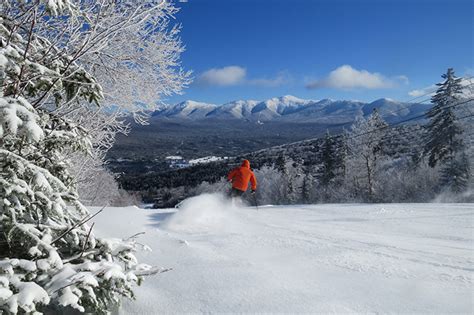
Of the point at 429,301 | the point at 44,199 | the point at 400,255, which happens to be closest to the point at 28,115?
the point at 44,199

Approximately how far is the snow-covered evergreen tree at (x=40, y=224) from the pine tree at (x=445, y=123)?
1334 inches

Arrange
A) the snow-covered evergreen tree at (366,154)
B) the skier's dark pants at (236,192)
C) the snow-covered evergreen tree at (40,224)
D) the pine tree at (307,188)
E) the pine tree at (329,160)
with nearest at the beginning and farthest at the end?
1. the snow-covered evergreen tree at (40,224)
2. the skier's dark pants at (236,192)
3. the snow-covered evergreen tree at (366,154)
4. the pine tree at (329,160)
5. the pine tree at (307,188)

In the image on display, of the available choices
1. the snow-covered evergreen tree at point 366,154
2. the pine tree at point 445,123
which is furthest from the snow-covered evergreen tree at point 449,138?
the snow-covered evergreen tree at point 366,154

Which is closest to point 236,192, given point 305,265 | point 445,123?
point 305,265

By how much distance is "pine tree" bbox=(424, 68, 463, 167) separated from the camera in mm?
30984

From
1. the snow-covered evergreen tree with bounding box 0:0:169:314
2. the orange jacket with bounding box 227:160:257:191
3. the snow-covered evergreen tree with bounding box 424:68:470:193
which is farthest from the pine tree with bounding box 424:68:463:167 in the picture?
the snow-covered evergreen tree with bounding box 0:0:169:314

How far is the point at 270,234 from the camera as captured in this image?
230 inches

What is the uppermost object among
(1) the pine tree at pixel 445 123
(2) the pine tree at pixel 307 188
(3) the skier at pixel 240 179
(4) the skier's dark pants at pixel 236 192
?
(1) the pine tree at pixel 445 123

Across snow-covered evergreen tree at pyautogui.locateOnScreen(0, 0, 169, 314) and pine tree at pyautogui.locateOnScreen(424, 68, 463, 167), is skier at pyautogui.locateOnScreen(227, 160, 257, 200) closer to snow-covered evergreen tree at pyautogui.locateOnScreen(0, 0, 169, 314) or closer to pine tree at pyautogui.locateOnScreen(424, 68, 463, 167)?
snow-covered evergreen tree at pyautogui.locateOnScreen(0, 0, 169, 314)

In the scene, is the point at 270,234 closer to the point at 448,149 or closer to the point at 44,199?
the point at 44,199

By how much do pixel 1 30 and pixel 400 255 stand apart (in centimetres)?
501

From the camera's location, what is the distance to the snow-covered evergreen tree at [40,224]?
2191 mm

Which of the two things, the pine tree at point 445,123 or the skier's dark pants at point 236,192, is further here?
the pine tree at point 445,123

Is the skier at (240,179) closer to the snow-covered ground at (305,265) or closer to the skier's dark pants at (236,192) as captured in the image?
the skier's dark pants at (236,192)
